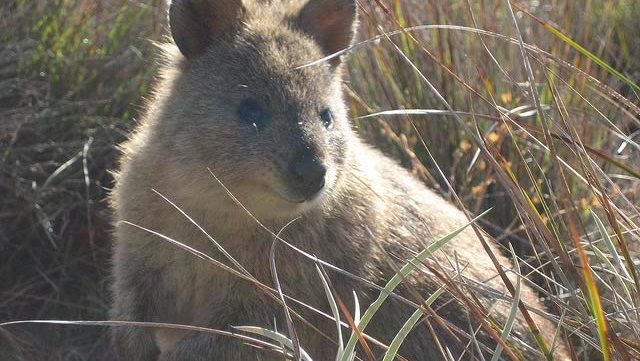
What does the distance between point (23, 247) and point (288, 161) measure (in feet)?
8.04

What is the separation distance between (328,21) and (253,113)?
772mm

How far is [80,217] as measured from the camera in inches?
245

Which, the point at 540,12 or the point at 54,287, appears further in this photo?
the point at 540,12

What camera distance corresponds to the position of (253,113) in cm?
436

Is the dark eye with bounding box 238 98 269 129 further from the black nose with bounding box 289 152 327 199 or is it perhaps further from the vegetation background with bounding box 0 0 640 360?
the vegetation background with bounding box 0 0 640 360

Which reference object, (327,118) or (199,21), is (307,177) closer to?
(327,118)

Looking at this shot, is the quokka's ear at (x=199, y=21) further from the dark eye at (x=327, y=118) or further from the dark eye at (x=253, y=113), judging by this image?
the dark eye at (x=327, y=118)

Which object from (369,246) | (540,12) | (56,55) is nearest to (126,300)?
(369,246)

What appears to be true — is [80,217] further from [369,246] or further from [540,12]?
[540,12]

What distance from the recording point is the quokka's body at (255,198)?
4320 mm

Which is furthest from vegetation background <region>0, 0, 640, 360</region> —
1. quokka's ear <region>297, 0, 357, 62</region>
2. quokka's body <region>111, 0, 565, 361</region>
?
quokka's body <region>111, 0, 565, 361</region>

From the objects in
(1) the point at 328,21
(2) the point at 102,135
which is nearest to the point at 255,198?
(1) the point at 328,21

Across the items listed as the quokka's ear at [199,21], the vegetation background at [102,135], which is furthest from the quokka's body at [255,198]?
the vegetation background at [102,135]

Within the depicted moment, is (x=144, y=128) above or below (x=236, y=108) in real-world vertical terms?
below
